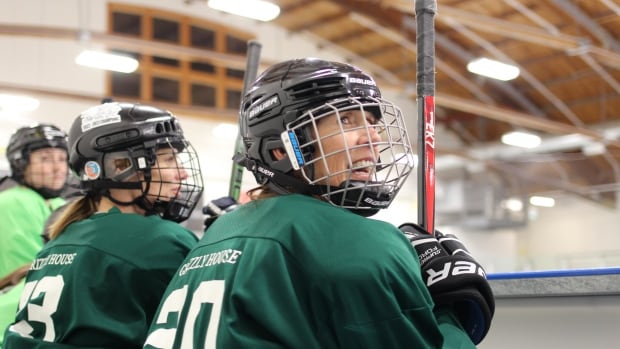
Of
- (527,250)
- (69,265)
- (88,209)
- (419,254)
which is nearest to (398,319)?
(419,254)

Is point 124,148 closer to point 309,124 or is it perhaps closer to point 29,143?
point 309,124

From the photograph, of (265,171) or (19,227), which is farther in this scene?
(19,227)

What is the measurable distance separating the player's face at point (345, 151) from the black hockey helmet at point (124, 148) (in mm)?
1010

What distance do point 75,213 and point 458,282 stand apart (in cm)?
141

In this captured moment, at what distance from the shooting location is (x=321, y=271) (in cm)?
145

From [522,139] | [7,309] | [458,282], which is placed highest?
[522,139]

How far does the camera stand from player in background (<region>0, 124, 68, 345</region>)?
384cm

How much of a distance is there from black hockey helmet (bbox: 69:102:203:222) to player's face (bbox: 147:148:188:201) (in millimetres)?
12

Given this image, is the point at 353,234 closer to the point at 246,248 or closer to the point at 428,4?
the point at 246,248

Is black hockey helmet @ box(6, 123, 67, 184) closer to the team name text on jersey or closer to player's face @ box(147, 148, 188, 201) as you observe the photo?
player's face @ box(147, 148, 188, 201)

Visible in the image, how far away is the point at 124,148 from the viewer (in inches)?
102

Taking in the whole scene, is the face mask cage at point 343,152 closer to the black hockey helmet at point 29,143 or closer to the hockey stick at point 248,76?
the hockey stick at point 248,76

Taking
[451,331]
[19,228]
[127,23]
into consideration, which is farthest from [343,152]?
[127,23]

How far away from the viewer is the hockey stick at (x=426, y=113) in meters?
2.00
